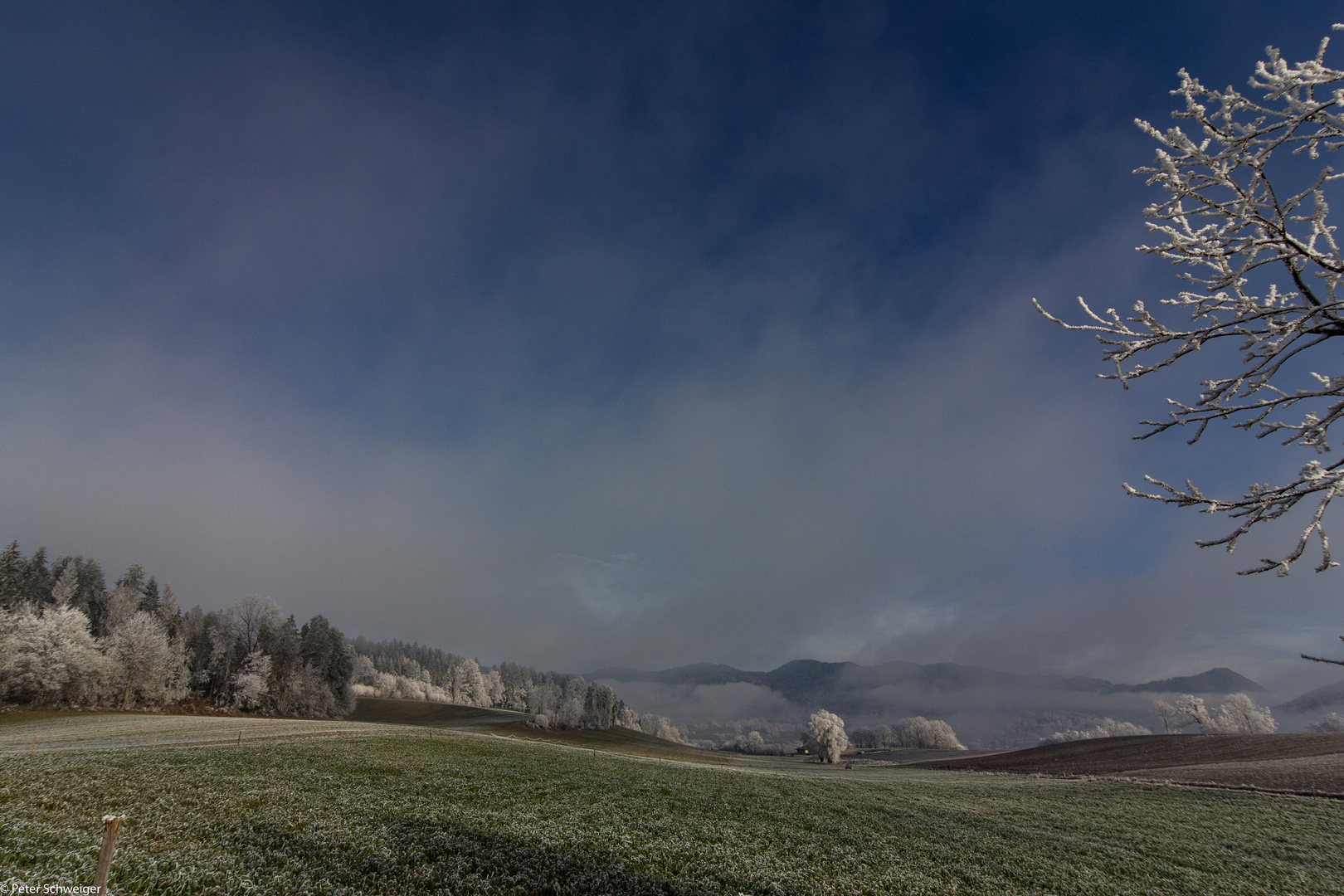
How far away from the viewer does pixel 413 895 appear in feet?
44.2

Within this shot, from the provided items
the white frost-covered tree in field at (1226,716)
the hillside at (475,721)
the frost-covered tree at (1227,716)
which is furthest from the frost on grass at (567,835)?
the white frost-covered tree in field at (1226,716)

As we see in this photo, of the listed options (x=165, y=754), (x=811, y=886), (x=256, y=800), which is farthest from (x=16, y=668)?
(x=811, y=886)

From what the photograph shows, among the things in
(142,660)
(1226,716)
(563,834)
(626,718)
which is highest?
(563,834)

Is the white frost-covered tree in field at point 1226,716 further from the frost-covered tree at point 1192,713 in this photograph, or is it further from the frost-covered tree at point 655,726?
the frost-covered tree at point 655,726

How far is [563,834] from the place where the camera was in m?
20.3

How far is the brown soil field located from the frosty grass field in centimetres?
1262

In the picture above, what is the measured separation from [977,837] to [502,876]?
80.4 feet

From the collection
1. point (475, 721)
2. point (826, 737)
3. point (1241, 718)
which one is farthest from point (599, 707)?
point (1241, 718)

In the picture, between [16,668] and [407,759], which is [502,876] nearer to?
[407,759]

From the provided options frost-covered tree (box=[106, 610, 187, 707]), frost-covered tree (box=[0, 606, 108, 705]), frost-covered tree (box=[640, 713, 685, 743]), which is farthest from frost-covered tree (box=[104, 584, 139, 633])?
frost-covered tree (box=[640, 713, 685, 743])

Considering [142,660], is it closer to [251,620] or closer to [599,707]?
[251,620]

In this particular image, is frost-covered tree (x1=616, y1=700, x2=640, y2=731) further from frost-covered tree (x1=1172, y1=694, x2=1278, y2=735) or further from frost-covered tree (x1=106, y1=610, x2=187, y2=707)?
frost-covered tree (x1=1172, y1=694, x2=1278, y2=735)

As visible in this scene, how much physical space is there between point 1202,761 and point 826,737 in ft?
220

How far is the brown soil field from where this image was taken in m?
44.6
